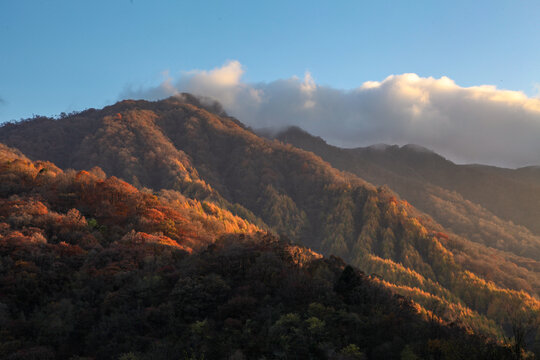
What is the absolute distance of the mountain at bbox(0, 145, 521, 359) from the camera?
582 inches

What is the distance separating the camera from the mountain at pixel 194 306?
1477 cm

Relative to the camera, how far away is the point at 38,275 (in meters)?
23.2

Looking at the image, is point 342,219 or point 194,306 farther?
point 342,219

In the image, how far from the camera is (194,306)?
1888cm

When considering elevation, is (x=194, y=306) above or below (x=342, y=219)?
below

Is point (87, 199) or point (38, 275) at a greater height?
point (87, 199)

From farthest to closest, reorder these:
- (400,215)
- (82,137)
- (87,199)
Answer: (82,137)
(400,215)
(87,199)

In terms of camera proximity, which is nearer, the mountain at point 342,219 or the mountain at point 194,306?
the mountain at point 194,306

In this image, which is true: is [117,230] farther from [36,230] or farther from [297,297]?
[297,297]

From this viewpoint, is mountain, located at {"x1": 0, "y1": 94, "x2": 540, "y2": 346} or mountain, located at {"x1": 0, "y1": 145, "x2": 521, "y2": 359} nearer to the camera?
mountain, located at {"x1": 0, "y1": 145, "x2": 521, "y2": 359}

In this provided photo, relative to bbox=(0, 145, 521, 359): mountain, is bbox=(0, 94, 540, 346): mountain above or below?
above

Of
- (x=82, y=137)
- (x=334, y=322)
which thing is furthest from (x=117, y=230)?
(x=82, y=137)

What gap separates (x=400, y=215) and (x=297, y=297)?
492 feet

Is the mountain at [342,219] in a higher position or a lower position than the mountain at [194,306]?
higher
